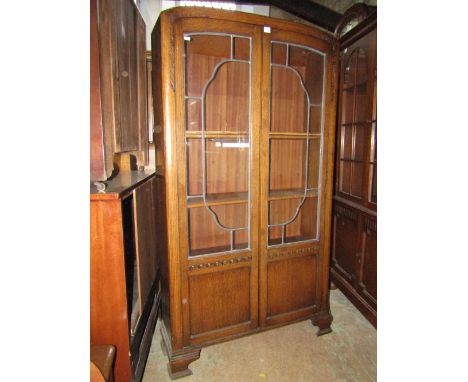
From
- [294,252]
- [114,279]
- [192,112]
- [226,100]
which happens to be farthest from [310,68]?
[114,279]

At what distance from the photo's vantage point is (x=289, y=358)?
1595 millimetres

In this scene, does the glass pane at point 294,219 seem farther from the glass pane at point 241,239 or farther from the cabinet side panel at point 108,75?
the cabinet side panel at point 108,75

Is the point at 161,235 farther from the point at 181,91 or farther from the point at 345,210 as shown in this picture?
the point at 345,210

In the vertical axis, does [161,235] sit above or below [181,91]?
below

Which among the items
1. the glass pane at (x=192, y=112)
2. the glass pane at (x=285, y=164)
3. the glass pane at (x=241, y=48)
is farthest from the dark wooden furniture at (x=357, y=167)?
the glass pane at (x=192, y=112)

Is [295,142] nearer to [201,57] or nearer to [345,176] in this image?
[345,176]

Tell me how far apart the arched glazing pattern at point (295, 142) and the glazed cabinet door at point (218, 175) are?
0.57 feet

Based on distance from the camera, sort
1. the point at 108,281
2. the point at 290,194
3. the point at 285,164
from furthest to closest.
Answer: the point at 285,164 → the point at 290,194 → the point at 108,281

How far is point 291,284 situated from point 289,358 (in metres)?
0.41

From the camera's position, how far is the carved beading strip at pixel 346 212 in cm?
208

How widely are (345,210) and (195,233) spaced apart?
1.22 m
